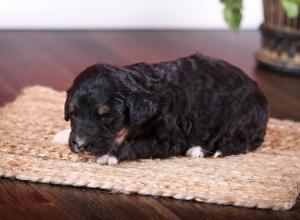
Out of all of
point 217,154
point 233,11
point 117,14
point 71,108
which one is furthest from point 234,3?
point 117,14

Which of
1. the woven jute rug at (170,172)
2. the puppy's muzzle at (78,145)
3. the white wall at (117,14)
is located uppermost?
the white wall at (117,14)

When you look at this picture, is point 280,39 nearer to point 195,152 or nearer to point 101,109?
point 195,152

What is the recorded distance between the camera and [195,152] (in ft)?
7.02

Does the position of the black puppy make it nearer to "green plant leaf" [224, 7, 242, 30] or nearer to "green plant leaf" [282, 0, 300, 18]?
"green plant leaf" [282, 0, 300, 18]

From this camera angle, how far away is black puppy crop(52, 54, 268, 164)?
1.90 metres

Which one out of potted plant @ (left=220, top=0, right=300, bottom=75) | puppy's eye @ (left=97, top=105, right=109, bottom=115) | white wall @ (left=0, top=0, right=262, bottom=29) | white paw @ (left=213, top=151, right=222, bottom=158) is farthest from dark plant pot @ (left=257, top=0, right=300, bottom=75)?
puppy's eye @ (left=97, top=105, right=109, bottom=115)

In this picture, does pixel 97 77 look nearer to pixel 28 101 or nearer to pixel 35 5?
pixel 28 101

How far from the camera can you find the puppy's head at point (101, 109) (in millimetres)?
1886

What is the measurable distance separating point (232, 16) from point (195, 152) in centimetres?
77

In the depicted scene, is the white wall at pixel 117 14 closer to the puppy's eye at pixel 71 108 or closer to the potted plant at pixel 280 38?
the potted plant at pixel 280 38

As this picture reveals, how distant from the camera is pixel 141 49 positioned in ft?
12.6

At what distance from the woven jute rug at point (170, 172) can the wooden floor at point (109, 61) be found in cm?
3

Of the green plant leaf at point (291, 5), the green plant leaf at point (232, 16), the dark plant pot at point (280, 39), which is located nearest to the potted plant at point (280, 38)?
the dark plant pot at point (280, 39)

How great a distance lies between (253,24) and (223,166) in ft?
9.17
